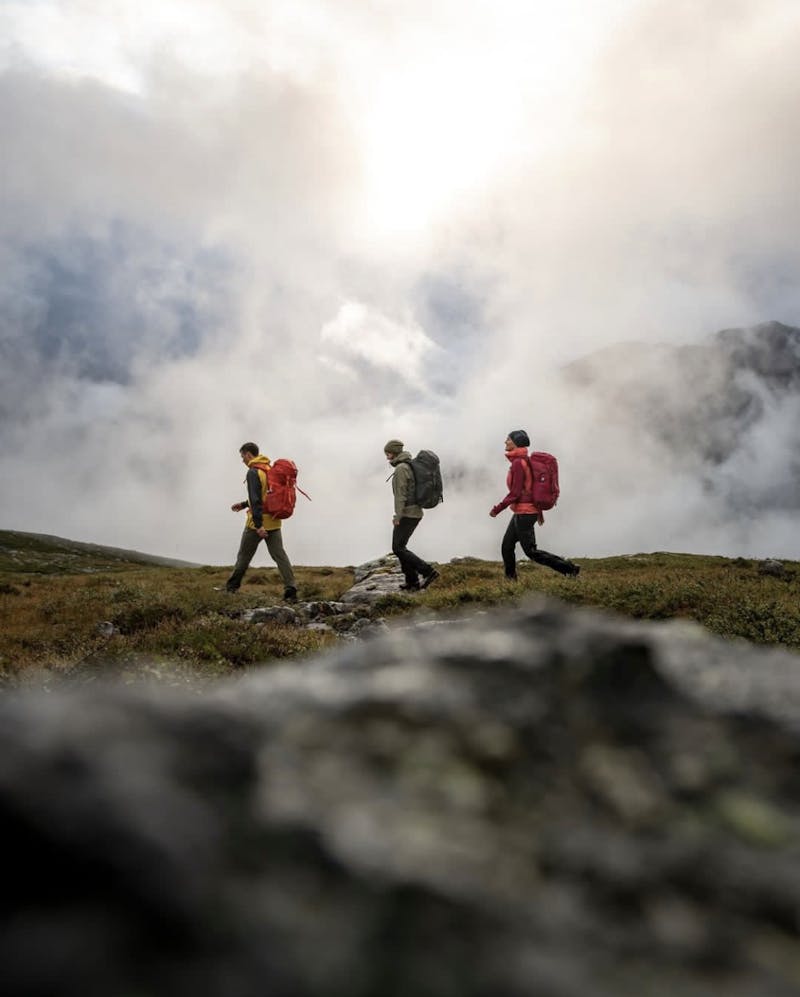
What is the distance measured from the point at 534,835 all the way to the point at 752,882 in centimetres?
68

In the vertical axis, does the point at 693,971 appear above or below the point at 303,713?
below

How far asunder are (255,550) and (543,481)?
8926 mm

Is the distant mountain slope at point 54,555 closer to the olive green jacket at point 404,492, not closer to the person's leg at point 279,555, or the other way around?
the person's leg at point 279,555

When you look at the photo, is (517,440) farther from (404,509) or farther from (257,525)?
(257,525)

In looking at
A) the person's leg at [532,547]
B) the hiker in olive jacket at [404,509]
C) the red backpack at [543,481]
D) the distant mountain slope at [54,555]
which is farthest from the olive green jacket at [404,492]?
the distant mountain slope at [54,555]

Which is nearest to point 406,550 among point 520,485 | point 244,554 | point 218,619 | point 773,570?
point 520,485

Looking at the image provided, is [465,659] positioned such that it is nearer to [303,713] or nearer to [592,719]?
[592,719]

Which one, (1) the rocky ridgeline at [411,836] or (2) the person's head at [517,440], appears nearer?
(1) the rocky ridgeline at [411,836]

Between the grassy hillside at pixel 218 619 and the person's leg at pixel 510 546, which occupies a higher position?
the person's leg at pixel 510 546

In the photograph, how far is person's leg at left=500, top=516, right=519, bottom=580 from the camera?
18062 mm

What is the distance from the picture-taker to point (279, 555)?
2002 cm

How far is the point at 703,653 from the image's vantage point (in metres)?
3.46

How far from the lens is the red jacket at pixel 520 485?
17.8m

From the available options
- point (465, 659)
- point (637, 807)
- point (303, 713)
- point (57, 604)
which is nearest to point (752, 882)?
point (637, 807)
